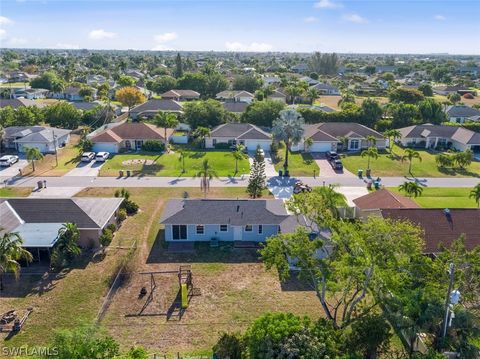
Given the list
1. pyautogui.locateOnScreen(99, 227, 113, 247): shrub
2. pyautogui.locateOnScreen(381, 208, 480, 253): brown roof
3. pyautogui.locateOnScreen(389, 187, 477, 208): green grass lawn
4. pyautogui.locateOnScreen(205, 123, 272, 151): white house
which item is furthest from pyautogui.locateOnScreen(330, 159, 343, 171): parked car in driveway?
pyautogui.locateOnScreen(99, 227, 113, 247): shrub

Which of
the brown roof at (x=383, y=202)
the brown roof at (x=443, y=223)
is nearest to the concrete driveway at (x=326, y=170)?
the brown roof at (x=383, y=202)

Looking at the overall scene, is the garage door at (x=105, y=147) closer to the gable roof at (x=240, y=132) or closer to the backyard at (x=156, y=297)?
the gable roof at (x=240, y=132)

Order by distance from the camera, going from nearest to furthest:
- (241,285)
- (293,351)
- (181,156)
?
(293,351) → (241,285) → (181,156)

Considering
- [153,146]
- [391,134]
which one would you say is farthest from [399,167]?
[153,146]

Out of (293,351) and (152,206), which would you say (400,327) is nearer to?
(293,351)

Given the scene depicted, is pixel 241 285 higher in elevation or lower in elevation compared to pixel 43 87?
lower

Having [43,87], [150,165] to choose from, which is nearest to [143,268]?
[150,165]

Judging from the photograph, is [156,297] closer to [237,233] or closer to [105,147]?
[237,233]
